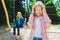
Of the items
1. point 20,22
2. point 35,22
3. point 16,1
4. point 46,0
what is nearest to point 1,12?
point 16,1

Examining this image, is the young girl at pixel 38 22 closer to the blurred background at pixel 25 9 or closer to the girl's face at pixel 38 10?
the girl's face at pixel 38 10

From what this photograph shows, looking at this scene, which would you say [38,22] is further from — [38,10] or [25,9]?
[25,9]

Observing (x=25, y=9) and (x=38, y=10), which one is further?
(x=25, y=9)

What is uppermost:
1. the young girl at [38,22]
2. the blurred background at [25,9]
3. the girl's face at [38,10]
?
the girl's face at [38,10]

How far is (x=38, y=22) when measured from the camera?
135 inches

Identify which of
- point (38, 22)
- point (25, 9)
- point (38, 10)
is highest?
point (38, 10)

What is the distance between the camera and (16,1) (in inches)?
446

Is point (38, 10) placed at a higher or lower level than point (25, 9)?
higher

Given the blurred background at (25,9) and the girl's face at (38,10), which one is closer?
the girl's face at (38,10)

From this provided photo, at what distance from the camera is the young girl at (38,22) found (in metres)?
3.37

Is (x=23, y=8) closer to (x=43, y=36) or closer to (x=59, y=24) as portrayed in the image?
(x=59, y=24)

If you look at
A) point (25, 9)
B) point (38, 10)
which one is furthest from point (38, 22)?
point (25, 9)

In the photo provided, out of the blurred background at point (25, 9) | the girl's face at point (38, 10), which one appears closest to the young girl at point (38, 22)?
the girl's face at point (38, 10)

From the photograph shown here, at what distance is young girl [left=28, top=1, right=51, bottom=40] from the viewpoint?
11.1ft
